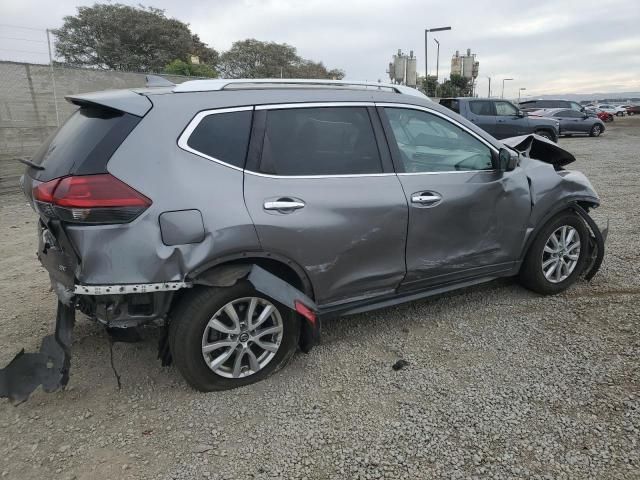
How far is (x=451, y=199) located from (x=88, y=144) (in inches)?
89.7

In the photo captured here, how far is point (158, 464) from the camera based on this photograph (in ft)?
7.77

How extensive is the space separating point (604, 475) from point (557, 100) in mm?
28522

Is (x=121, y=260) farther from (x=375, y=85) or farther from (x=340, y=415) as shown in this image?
(x=375, y=85)

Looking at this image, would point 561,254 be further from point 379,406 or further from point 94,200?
point 94,200

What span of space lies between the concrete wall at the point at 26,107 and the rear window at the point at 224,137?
715 centimetres

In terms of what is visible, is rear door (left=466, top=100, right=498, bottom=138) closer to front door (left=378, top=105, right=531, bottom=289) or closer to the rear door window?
front door (left=378, top=105, right=531, bottom=289)

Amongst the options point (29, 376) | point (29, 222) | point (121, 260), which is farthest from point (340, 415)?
point (29, 222)

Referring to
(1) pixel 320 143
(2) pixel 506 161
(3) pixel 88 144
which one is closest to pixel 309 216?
(1) pixel 320 143

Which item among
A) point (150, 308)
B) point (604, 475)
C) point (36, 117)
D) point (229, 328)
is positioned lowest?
point (604, 475)

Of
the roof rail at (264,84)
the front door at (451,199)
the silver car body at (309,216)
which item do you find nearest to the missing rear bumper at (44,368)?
the silver car body at (309,216)

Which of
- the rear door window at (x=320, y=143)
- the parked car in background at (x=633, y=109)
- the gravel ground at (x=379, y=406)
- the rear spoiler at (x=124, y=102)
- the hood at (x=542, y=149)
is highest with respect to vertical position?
the rear spoiler at (x=124, y=102)

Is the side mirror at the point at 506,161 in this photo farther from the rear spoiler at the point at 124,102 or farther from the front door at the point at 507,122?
the front door at the point at 507,122

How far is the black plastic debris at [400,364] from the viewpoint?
3133 millimetres

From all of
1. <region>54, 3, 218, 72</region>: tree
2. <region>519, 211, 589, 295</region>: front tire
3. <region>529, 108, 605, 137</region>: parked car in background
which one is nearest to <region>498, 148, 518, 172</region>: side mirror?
<region>519, 211, 589, 295</region>: front tire
